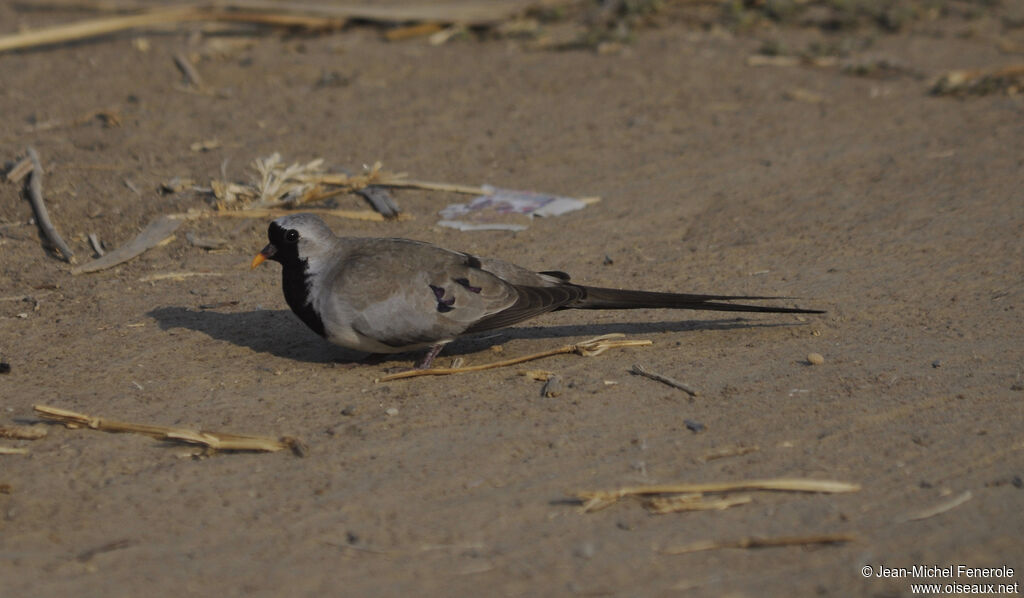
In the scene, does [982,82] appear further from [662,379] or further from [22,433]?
[22,433]

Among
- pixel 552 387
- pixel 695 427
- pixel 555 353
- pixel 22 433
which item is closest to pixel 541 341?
pixel 555 353

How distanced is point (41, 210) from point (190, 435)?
303cm

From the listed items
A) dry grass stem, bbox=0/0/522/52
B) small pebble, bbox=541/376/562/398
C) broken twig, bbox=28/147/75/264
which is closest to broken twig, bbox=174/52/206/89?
dry grass stem, bbox=0/0/522/52

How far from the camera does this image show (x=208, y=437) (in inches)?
157

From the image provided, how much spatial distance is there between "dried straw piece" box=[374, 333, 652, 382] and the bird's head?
68 centimetres

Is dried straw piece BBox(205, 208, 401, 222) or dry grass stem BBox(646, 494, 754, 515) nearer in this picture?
dry grass stem BBox(646, 494, 754, 515)

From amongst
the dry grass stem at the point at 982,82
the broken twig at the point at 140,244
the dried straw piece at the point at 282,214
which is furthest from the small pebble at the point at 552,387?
the dry grass stem at the point at 982,82

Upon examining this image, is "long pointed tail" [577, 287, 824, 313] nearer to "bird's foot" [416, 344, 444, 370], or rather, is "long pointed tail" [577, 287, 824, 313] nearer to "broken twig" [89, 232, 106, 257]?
"bird's foot" [416, 344, 444, 370]

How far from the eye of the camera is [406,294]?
471 centimetres

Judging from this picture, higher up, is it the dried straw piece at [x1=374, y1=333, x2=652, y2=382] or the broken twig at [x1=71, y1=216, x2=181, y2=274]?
the broken twig at [x1=71, y1=216, x2=181, y2=274]

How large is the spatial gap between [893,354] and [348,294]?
7.80ft

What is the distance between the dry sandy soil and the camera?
3.37 metres

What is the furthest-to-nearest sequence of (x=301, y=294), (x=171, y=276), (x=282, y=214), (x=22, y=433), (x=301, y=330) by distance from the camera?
(x=282, y=214)
(x=171, y=276)
(x=301, y=330)
(x=301, y=294)
(x=22, y=433)

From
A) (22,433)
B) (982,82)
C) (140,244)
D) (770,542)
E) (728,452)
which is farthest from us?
(982,82)
